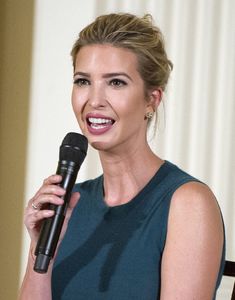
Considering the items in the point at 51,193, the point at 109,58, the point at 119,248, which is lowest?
the point at 119,248

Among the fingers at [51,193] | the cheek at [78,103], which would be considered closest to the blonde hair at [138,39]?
the cheek at [78,103]

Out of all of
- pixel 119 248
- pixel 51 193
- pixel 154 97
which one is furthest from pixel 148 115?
pixel 51 193

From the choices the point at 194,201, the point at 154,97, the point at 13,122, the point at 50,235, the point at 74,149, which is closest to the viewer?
the point at 50,235

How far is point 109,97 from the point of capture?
3.81ft

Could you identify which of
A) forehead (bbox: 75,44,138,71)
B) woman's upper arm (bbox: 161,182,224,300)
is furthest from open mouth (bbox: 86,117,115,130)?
woman's upper arm (bbox: 161,182,224,300)

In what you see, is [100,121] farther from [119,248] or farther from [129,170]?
[119,248]

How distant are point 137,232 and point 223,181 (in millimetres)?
899

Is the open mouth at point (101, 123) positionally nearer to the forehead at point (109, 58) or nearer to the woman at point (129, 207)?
the woman at point (129, 207)

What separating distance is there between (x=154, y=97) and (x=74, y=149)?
0.33 metres

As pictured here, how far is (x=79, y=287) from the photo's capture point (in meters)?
1.23

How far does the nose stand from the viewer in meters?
1.16

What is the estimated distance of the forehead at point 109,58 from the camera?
46.6 inches

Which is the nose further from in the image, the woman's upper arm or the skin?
the woman's upper arm

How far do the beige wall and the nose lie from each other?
1.07 metres
